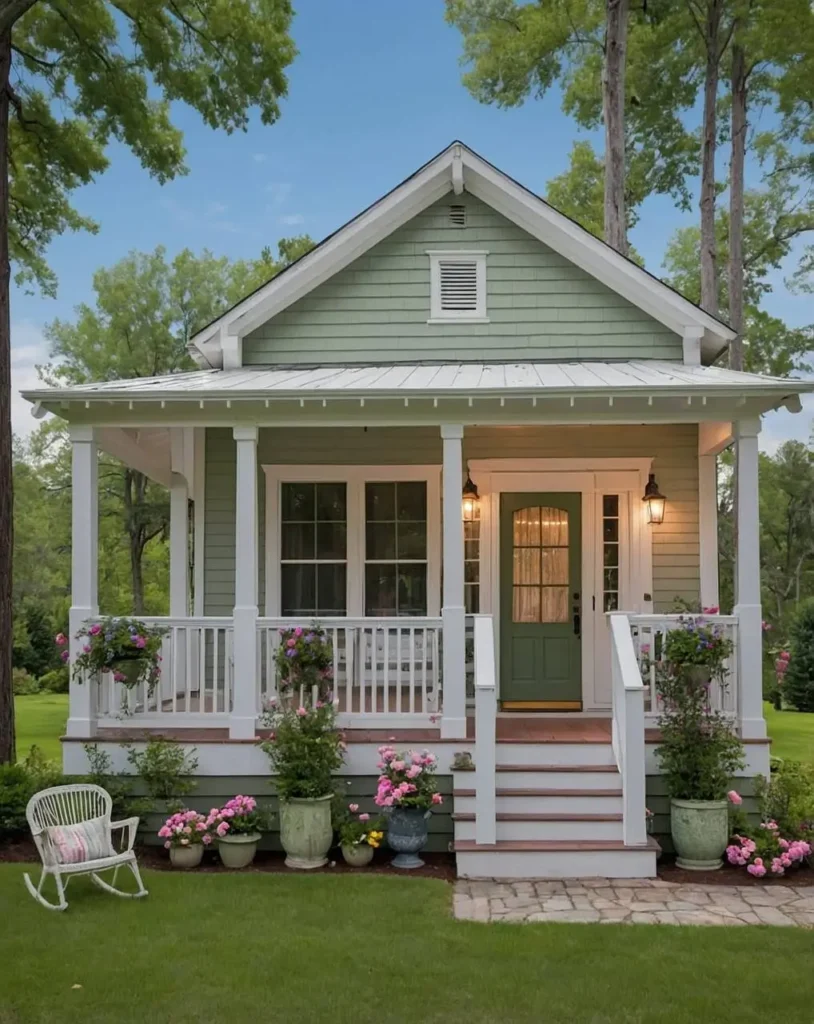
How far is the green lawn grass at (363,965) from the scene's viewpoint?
4.70 meters

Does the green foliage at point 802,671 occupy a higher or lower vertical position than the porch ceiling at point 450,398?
lower

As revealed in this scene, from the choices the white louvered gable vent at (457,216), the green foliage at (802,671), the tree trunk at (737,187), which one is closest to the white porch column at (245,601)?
the white louvered gable vent at (457,216)

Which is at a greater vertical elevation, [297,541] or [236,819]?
[297,541]

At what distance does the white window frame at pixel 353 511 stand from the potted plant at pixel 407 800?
104 inches

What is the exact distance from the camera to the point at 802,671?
18734 millimetres

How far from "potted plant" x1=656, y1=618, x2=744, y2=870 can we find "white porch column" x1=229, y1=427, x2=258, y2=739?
10.4ft

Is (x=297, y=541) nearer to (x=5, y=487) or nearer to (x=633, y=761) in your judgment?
(x=5, y=487)

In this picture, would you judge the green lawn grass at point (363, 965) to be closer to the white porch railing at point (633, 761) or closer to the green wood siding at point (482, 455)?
the white porch railing at point (633, 761)

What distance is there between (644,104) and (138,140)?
39.4ft

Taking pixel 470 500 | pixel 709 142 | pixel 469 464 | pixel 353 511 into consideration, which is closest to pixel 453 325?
pixel 469 464

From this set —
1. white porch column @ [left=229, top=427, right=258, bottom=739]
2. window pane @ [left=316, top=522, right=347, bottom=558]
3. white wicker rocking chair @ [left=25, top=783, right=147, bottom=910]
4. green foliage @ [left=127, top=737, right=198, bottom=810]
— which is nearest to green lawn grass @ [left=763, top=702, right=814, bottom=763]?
window pane @ [left=316, top=522, right=347, bottom=558]

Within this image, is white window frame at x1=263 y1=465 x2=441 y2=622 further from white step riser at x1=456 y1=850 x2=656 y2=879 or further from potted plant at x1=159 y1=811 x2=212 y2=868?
white step riser at x1=456 y1=850 x2=656 y2=879

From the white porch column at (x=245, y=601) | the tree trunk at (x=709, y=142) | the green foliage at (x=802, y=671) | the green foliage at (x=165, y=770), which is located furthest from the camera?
the green foliage at (x=802, y=671)

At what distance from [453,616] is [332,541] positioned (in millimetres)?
2588
